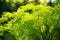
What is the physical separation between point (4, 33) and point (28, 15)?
126cm

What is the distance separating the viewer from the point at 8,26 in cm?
920

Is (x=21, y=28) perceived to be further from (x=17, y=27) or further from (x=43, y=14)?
(x=43, y=14)

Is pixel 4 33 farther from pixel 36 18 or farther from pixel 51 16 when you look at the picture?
pixel 51 16

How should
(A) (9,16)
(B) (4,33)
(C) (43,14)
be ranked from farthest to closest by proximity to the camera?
(A) (9,16) → (C) (43,14) → (B) (4,33)

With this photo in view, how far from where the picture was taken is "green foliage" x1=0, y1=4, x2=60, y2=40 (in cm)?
876

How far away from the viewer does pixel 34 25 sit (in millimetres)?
8961

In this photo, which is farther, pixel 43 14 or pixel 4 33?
pixel 43 14

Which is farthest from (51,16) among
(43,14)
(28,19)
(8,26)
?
(8,26)

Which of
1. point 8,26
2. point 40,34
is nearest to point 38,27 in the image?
point 40,34

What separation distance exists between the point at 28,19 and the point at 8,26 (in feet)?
2.50

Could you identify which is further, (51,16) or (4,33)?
(51,16)

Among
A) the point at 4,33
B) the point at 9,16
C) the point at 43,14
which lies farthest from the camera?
the point at 9,16

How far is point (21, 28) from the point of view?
8.80m

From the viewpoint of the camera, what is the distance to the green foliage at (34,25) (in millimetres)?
8758
